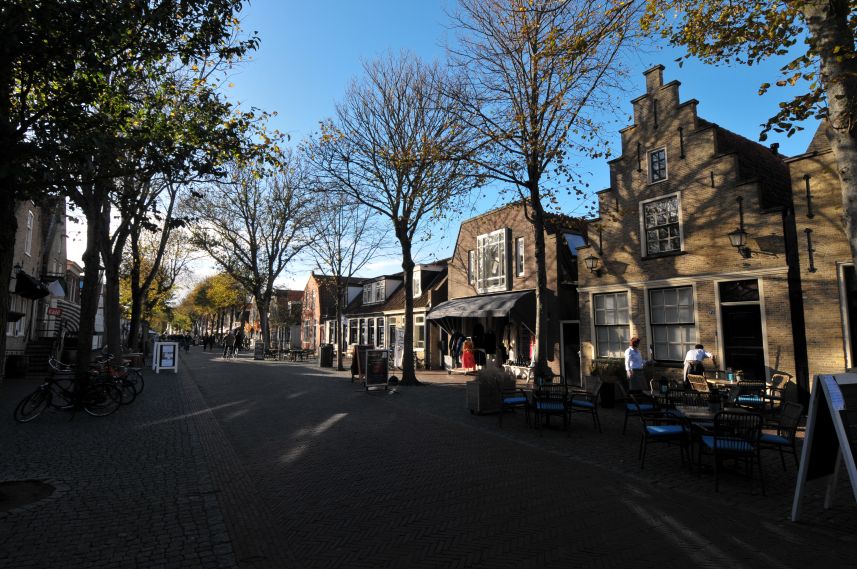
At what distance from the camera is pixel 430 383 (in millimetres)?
18453

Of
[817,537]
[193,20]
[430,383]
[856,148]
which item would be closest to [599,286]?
[430,383]

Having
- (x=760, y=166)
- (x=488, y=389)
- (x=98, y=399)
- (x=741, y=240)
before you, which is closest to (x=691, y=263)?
(x=741, y=240)

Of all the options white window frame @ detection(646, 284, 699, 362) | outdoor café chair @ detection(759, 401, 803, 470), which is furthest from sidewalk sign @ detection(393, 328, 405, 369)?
outdoor café chair @ detection(759, 401, 803, 470)

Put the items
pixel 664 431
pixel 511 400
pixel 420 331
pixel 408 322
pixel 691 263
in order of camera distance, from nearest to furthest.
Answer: pixel 664 431, pixel 511 400, pixel 691 263, pixel 408 322, pixel 420 331

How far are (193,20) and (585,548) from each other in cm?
903

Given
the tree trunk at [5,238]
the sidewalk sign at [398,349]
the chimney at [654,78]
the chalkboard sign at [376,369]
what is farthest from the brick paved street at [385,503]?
the sidewalk sign at [398,349]

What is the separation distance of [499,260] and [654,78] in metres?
8.84

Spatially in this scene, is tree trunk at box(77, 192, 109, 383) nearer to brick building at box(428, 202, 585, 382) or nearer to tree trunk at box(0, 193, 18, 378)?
tree trunk at box(0, 193, 18, 378)

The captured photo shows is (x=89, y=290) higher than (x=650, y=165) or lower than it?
lower

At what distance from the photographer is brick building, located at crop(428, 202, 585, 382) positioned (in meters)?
17.7

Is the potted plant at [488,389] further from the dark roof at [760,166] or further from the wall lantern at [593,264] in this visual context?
the dark roof at [760,166]

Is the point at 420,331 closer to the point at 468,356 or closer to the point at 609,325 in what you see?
the point at 468,356

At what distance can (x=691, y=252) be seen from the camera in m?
13.1

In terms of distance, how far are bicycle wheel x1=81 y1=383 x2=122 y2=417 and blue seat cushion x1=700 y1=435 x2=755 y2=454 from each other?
A: 1194 centimetres
